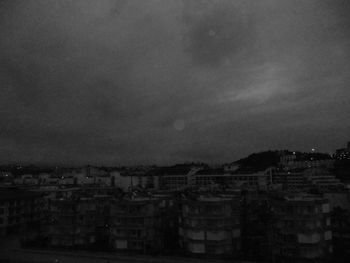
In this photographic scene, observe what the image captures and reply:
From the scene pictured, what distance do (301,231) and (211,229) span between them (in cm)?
1170

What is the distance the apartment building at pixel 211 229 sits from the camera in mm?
50375

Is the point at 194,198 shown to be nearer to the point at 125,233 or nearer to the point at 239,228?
the point at 239,228

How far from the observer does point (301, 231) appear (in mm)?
47531

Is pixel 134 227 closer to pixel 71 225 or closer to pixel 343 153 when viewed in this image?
pixel 71 225

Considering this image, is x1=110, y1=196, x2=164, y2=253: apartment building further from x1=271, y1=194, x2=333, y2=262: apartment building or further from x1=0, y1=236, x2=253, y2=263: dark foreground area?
x1=271, y1=194, x2=333, y2=262: apartment building

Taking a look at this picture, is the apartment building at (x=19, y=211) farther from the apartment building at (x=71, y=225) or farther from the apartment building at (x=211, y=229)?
the apartment building at (x=211, y=229)

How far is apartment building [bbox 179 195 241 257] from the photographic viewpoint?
165ft

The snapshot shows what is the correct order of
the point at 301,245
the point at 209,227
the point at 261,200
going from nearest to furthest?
the point at 301,245 < the point at 209,227 < the point at 261,200

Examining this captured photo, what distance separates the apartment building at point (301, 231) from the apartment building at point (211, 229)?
5.88m

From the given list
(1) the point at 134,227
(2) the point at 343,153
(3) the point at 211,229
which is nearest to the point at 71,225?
(1) the point at 134,227

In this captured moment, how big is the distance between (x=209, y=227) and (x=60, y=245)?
25.3 m

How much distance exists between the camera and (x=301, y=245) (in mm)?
47406

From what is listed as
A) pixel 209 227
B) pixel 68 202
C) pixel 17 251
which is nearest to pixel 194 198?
pixel 209 227

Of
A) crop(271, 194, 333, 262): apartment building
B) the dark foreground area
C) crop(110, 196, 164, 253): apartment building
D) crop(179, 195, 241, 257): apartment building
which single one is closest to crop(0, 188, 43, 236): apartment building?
the dark foreground area
